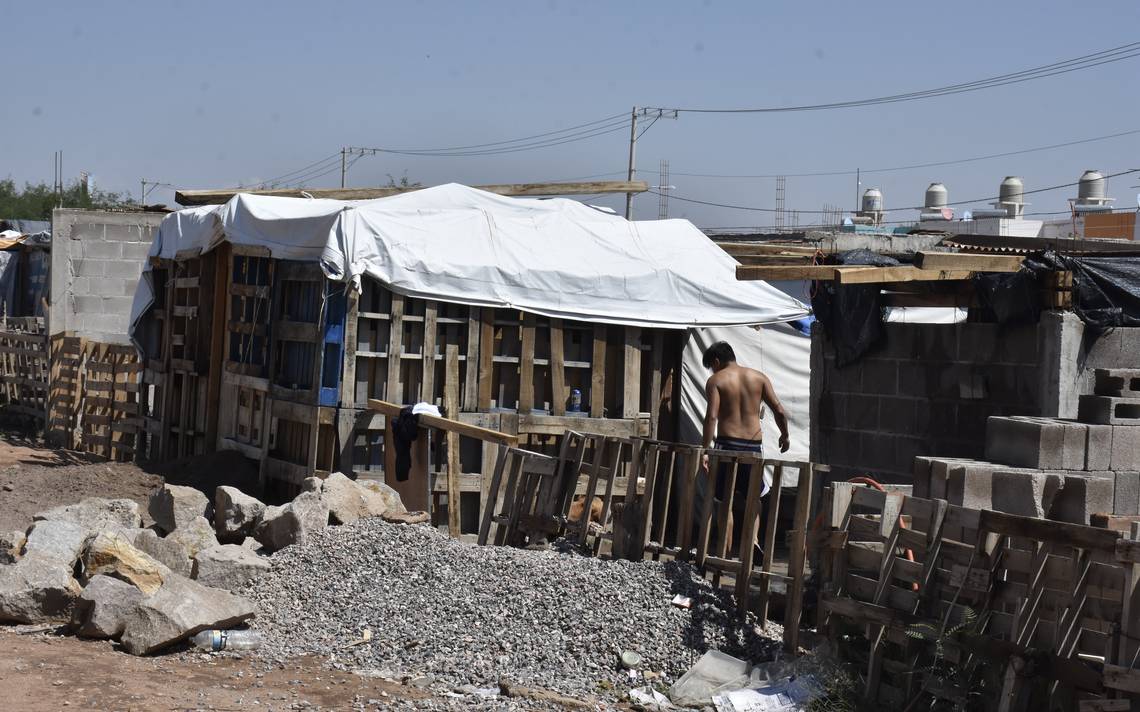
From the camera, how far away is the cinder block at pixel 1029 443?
27.2 ft

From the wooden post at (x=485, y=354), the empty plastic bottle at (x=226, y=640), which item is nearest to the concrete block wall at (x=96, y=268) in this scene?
the wooden post at (x=485, y=354)

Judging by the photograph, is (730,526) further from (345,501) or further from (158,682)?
(158,682)

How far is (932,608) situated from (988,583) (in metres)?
0.40

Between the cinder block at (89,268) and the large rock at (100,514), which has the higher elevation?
the cinder block at (89,268)

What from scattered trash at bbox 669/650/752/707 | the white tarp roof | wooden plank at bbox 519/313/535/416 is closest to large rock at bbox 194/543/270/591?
scattered trash at bbox 669/650/752/707

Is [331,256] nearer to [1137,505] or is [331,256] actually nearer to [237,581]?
[237,581]

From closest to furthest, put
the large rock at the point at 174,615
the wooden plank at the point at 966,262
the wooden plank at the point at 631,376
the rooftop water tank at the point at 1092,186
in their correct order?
1. the large rock at the point at 174,615
2. the wooden plank at the point at 966,262
3. the wooden plank at the point at 631,376
4. the rooftop water tank at the point at 1092,186

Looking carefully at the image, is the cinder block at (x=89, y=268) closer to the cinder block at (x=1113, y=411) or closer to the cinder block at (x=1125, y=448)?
the cinder block at (x=1113, y=411)

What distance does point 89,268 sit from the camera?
1903 centimetres

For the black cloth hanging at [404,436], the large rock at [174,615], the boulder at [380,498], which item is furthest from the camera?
the black cloth hanging at [404,436]

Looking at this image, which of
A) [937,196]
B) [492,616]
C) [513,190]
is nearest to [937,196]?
[937,196]

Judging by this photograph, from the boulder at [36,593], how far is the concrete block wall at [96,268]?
11602mm

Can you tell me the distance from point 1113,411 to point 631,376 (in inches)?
224

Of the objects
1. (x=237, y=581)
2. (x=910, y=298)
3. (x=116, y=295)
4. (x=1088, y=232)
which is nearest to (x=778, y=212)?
(x=1088, y=232)
